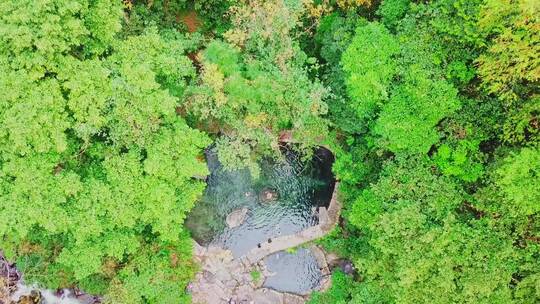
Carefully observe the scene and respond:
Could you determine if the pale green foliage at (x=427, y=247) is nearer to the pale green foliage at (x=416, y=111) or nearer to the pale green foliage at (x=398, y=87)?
the pale green foliage at (x=416, y=111)

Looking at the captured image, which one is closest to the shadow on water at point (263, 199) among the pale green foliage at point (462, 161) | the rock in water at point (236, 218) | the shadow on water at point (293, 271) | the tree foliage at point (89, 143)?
the rock in water at point (236, 218)

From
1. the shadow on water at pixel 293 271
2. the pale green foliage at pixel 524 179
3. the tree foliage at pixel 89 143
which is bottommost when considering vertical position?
the shadow on water at pixel 293 271

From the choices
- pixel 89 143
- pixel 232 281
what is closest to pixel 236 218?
pixel 232 281

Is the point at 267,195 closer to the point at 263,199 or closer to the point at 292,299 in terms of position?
the point at 263,199

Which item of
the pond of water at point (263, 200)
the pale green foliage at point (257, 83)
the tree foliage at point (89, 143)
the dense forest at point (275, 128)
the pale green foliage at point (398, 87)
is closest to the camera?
→ the tree foliage at point (89, 143)

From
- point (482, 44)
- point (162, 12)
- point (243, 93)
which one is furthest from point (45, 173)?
point (482, 44)

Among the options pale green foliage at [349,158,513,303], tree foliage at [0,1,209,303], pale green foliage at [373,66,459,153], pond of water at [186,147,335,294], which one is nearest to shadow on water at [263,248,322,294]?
pond of water at [186,147,335,294]
